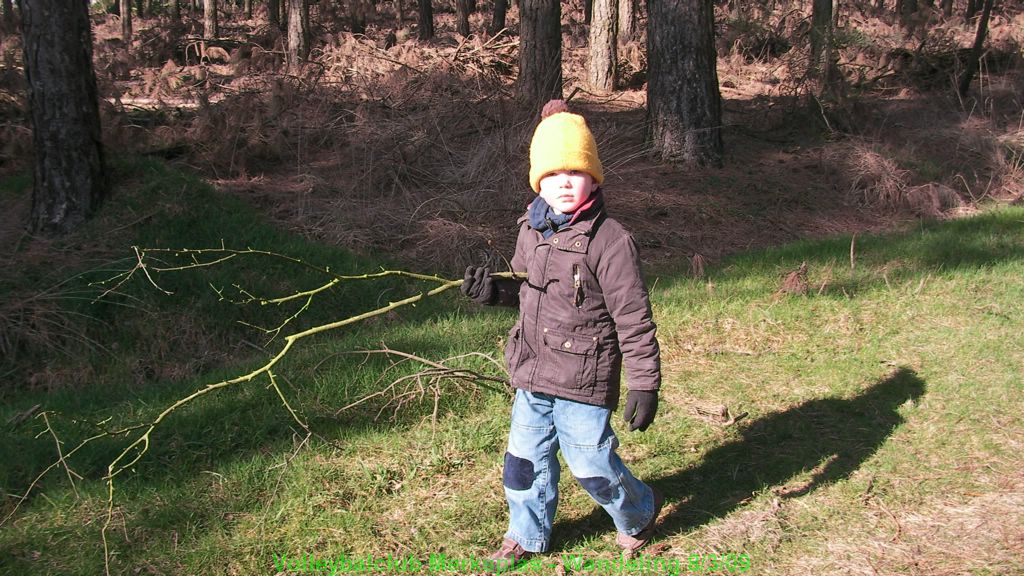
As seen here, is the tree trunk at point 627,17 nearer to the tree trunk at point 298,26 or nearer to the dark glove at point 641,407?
the tree trunk at point 298,26

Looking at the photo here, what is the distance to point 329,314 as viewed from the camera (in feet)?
21.7

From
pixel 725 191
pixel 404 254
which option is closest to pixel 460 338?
pixel 404 254

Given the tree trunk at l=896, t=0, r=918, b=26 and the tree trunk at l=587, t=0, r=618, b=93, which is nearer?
the tree trunk at l=587, t=0, r=618, b=93

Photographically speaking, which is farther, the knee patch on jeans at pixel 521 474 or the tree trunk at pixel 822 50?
the tree trunk at pixel 822 50

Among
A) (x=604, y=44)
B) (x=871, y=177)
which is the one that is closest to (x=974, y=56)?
(x=871, y=177)

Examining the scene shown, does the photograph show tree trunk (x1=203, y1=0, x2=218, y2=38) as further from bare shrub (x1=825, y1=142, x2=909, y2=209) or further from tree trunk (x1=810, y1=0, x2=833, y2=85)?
bare shrub (x1=825, y1=142, x2=909, y2=209)

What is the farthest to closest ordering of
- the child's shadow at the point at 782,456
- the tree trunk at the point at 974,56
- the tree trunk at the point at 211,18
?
1. the tree trunk at the point at 211,18
2. the tree trunk at the point at 974,56
3. the child's shadow at the point at 782,456

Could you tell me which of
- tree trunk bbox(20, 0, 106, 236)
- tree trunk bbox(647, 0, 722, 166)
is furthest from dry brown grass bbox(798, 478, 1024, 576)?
tree trunk bbox(20, 0, 106, 236)

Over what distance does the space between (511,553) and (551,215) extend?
147 cm

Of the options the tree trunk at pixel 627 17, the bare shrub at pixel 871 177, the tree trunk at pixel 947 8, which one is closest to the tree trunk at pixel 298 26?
the tree trunk at pixel 627 17

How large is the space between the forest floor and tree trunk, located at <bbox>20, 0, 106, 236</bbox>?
0.92 ft

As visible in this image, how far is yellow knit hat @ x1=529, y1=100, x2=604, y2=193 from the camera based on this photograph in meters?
3.12

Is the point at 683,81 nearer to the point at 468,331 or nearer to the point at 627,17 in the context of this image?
the point at 468,331

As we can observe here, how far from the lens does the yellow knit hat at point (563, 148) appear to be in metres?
3.12
